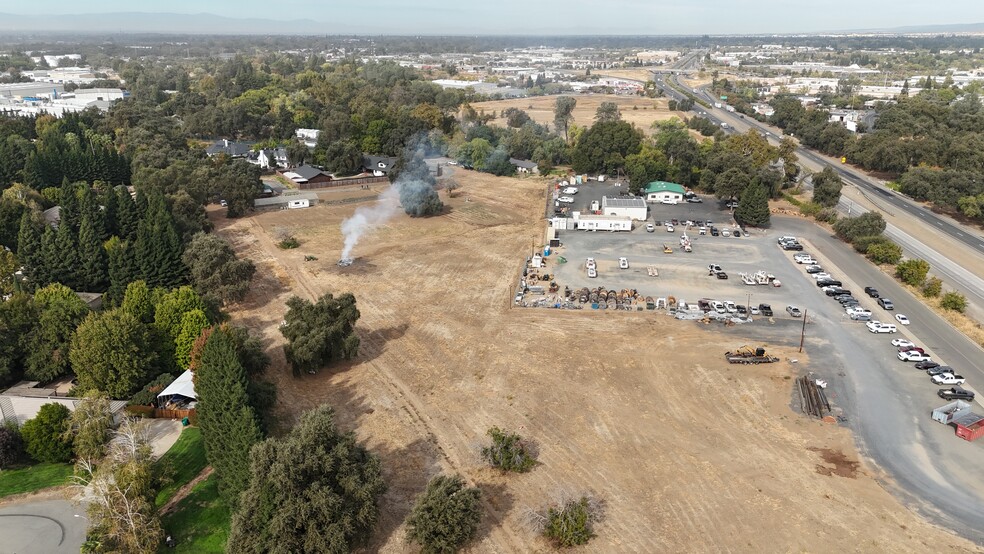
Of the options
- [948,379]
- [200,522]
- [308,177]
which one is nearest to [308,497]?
[200,522]

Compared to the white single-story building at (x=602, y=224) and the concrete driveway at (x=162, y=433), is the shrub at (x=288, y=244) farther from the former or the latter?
the concrete driveway at (x=162, y=433)

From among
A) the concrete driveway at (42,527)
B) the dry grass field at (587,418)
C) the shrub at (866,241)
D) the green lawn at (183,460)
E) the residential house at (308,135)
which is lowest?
the concrete driveway at (42,527)

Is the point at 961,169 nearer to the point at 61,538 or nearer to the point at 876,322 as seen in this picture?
the point at 876,322

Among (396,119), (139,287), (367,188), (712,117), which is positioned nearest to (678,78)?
(712,117)

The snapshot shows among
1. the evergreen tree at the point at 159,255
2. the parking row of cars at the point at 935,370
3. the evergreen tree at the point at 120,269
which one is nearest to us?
the parking row of cars at the point at 935,370

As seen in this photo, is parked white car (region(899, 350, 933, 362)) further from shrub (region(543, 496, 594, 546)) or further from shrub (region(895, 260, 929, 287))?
shrub (region(543, 496, 594, 546))

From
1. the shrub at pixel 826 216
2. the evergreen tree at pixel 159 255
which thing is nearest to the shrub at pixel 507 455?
the evergreen tree at pixel 159 255
